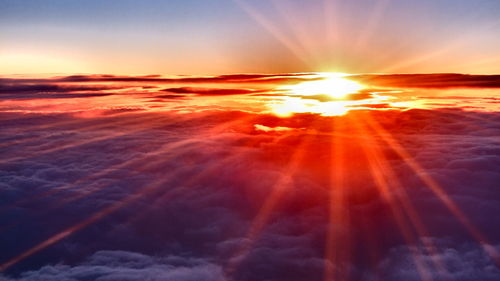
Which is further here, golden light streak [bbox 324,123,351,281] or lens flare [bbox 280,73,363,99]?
lens flare [bbox 280,73,363,99]

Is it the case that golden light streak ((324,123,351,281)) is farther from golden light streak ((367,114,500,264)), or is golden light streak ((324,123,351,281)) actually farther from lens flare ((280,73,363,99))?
lens flare ((280,73,363,99))

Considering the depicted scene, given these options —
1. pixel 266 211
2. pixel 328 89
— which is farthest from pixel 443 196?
pixel 328 89

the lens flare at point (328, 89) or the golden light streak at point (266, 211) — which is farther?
the lens flare at point (328, 89)

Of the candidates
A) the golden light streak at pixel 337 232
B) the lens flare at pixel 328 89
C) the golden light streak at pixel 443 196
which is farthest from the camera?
the lens flare at pixel 328 89

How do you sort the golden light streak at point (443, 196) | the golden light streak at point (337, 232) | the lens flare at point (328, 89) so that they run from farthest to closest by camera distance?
the lens flare at point (328, 89) → the golden light streak at point (443, 196) → the golden light streak at point (337, 232)

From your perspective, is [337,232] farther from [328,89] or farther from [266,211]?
[328,89]

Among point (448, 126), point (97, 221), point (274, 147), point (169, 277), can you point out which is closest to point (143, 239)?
point (97, 221)

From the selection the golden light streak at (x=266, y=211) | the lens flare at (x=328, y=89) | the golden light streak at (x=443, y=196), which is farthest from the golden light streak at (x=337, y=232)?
the lens flare at (x=328, y=89)

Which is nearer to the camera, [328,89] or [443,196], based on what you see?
[443,196]

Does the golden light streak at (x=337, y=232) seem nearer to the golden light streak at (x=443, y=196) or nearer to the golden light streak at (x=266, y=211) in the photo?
the golden light streak at (x=266, y=211)

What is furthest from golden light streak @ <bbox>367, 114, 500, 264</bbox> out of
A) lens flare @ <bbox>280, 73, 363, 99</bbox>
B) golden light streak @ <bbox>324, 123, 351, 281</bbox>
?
lens flare @ <bbox>280, 73, 363, 99</bbox>

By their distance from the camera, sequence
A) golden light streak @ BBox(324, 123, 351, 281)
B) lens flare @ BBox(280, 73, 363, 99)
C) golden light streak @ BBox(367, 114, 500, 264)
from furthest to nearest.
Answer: lens flare @ BBox(280, 73, 363, 99), golden light streak @ BBox(367, 114, 500, 264), golden light streak @ BBox(324, 123, 351, 281)
